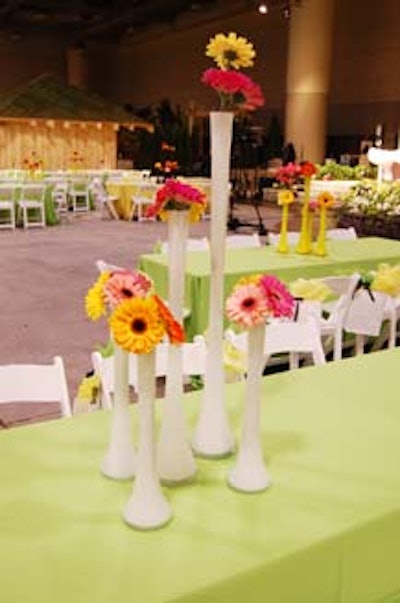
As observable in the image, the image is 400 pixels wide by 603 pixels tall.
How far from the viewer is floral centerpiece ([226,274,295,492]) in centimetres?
139

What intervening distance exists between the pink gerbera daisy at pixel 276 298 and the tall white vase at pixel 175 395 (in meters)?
0.19

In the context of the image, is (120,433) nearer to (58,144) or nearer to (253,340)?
(253,340)

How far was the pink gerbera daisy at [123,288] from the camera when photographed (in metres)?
1.34

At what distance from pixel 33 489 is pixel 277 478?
0.53 m

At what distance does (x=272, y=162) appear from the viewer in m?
16.9

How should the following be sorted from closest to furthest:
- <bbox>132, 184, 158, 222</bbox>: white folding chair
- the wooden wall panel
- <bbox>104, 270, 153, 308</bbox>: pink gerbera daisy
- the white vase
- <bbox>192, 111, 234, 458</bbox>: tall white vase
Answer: <bbox>104, 270, 153, 308</bbox>: pink gerbera daisy → the white vase → <bbox>192, 111, 234, 458</bbox>: tall white vase → <bbox>132, 184, 158, 222</bbox>: white folding chair → the wooden wall panel

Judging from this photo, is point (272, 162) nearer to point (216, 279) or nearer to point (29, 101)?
point (29, 101)

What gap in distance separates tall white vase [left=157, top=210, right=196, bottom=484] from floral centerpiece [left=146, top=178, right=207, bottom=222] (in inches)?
0.5

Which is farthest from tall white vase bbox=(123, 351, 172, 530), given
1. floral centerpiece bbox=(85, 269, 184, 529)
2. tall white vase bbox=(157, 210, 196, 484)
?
tall white vase bbox=(157, 210, 196, 484)

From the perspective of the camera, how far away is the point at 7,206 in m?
10.3

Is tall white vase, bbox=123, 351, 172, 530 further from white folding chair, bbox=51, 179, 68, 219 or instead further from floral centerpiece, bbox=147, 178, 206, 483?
white folding chair, bbox=51, 179, 68, 219

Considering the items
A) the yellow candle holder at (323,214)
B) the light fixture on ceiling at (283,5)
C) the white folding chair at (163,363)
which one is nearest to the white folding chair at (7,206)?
the light fixture on ceiling at (283,5)

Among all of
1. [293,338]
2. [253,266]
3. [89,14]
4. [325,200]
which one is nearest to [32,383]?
[293,338]

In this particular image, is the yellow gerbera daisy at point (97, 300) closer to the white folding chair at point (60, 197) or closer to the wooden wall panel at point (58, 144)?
the white folding chair at point (60, 197)
